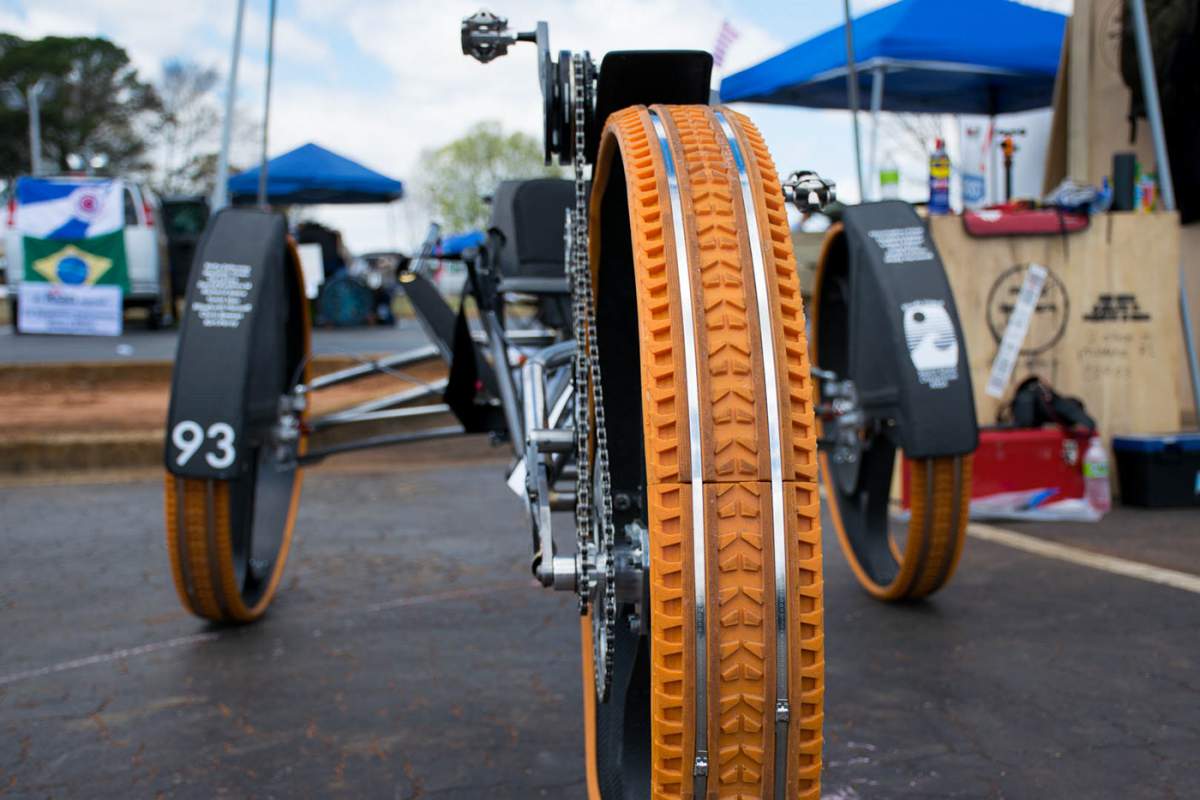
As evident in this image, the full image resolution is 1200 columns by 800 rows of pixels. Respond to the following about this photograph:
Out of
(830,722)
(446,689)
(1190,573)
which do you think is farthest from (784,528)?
(1190,573)

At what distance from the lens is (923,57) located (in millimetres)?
8883

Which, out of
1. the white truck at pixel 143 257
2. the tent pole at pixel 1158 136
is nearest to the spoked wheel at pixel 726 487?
the tent pole at pixel 1158 136

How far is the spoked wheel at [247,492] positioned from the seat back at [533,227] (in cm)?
72

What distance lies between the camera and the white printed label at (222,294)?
331 cm

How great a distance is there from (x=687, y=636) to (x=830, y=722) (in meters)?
1.50

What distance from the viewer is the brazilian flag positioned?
890 cm

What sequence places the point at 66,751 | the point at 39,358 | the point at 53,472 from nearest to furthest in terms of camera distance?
the point at 66,751 < the point at 53,472 < the point at 39,358

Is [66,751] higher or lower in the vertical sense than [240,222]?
lower

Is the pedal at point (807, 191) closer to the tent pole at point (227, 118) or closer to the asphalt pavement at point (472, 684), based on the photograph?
the asphalt pavement at point (472, 684)

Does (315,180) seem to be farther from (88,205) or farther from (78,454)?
(78,454)

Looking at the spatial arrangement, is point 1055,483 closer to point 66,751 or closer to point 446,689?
point 446,689

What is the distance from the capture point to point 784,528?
140 centimetres

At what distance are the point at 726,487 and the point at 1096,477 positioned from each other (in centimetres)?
438

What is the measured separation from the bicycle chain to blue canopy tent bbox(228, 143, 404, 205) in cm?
1632
